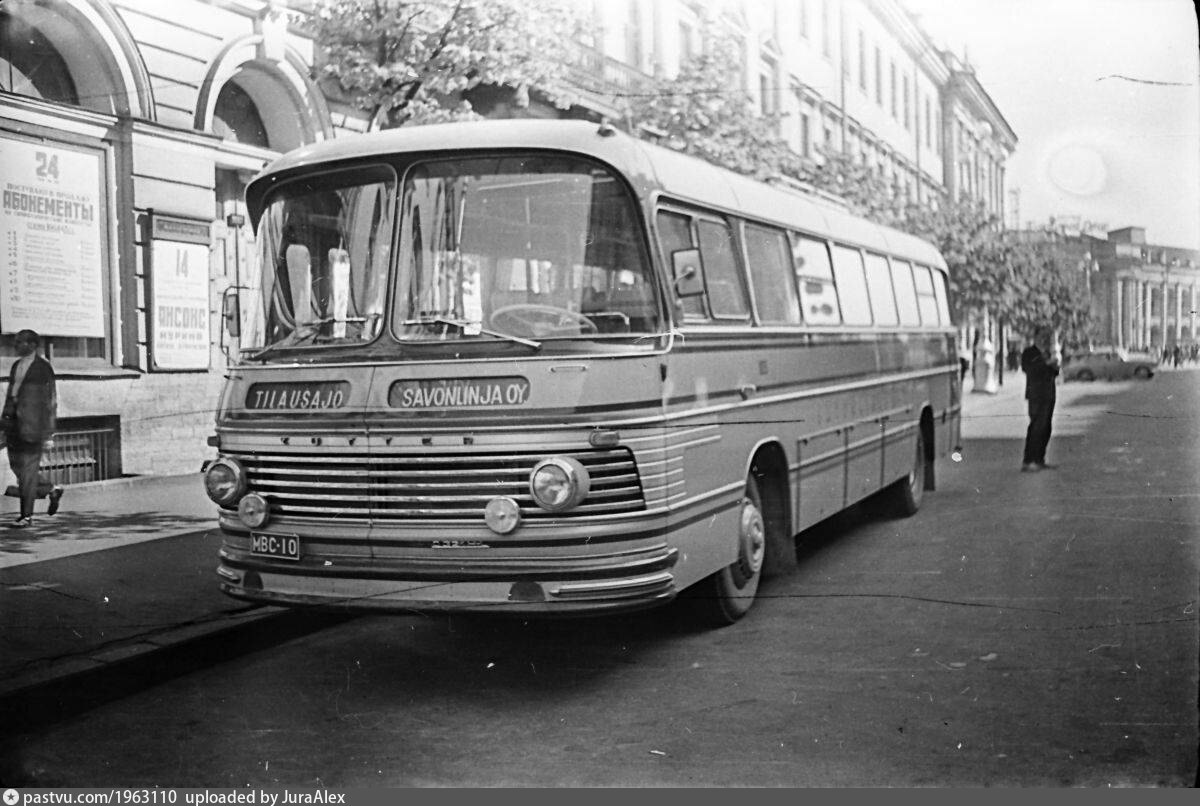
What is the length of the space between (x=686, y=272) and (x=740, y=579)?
1.68 m

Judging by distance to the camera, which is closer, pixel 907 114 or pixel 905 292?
pixel 907 114

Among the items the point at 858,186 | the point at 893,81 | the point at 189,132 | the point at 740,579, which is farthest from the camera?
the point at 858,186

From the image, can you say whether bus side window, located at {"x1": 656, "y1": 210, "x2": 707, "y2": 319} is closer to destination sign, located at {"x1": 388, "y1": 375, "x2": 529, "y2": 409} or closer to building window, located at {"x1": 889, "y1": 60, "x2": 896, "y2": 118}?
destination sign, located at {"x1": 388, "y1": 375, "x2": 529, "y2": 409}

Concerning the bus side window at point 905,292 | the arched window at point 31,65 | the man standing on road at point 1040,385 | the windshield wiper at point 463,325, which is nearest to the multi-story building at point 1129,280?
the man standing on road at point 1040,385

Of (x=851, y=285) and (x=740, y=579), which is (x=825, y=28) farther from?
(x=740, y=579)

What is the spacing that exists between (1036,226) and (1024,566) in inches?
67.3

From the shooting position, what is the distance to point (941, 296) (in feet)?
27.3

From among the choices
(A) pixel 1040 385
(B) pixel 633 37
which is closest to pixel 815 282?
(A) pixel 1040 385

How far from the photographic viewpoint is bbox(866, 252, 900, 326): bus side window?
8.64m

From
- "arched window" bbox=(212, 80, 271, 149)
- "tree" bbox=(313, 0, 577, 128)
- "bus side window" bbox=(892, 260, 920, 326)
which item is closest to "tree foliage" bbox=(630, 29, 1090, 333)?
"bus side window" bbox=(892, 260, 920, 326)

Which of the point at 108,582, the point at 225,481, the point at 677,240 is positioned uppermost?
the point at 677,240

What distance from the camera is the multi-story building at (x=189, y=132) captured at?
20.7 feet

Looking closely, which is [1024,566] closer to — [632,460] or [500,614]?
[632,460]

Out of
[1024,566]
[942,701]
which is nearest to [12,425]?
[942,701]
